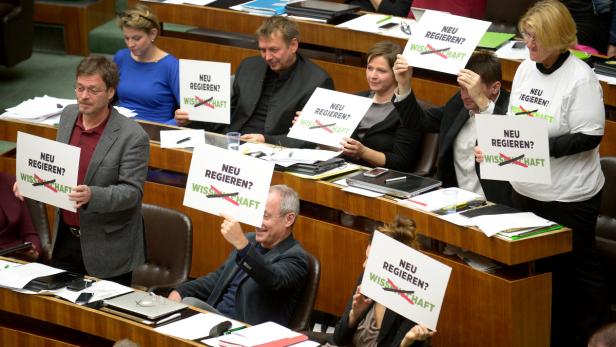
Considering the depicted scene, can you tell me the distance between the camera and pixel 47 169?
15.2 feet

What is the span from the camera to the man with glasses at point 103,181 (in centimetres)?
448

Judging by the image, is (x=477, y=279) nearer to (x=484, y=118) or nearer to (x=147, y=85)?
(x=484, y=118)

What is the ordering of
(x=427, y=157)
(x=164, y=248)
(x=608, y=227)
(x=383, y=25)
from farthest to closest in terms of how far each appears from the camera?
(x=383, y=25), (x=427, y=157), (x=608, y=227), (x=164, y=248)

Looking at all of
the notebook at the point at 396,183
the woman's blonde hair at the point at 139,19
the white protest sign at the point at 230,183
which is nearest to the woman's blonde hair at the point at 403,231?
the white protest sign at the point at 230,183

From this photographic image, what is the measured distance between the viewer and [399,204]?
4.93 m

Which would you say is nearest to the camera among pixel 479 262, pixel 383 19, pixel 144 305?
pixel 144 305

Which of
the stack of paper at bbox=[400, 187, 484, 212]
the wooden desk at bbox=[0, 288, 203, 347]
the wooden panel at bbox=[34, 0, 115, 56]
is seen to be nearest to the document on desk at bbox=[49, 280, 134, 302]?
the wooden desk at bbox=[0, 288, 203, 347]

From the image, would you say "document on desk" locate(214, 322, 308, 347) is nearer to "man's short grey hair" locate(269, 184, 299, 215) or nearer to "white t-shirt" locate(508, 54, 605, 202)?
"man's short grey hair" locate(269, 184, 299, 215)

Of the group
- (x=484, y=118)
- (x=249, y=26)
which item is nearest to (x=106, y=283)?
(x=484, y=118)

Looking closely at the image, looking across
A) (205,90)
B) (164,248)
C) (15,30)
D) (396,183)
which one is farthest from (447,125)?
(15,30)

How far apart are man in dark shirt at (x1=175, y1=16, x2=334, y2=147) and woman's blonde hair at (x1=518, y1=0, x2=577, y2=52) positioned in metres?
1.65

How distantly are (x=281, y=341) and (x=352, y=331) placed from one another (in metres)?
0.37

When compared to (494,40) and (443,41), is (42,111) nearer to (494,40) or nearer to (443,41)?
(443,41)

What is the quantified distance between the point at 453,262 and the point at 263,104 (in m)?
1.81
